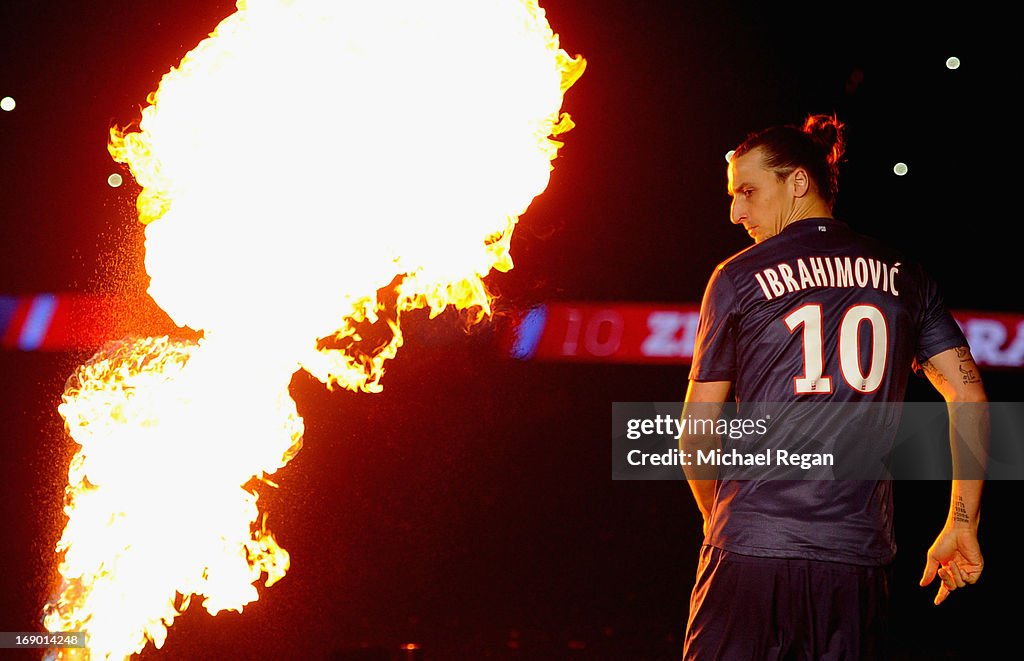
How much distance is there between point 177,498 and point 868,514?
96.6 inches

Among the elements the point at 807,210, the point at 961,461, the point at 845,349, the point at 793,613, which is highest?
the point at 807,210

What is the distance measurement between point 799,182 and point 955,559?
3.49 feet

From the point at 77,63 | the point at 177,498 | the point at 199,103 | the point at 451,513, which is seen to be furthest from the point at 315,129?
the point at 451,513

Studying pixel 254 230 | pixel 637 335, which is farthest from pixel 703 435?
pixel 637 335

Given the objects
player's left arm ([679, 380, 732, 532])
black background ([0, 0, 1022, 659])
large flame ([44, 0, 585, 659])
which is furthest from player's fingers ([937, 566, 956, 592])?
black background ([0, 0, 1022, 659])

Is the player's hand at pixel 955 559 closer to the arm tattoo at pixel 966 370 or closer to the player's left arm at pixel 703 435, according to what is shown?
the arm tattoo at pixel 966 370

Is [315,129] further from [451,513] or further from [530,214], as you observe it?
[451,513]

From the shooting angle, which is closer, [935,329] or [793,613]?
[793,613]

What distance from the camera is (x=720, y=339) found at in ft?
7.61

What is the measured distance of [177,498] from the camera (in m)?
3.41

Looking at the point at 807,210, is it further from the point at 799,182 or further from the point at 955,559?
the point at 955,559

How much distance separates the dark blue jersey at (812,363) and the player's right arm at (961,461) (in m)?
0.16
